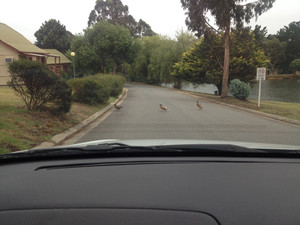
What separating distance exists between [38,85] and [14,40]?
27.1 m

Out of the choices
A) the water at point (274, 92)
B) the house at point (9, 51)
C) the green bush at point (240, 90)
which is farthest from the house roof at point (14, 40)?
the water at point (274, 92)

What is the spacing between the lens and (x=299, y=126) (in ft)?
33.6

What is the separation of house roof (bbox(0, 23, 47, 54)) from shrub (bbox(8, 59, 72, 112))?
73.4 ft

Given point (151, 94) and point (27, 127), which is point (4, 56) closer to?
point (151, 94)

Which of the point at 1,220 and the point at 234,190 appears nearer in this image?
the point at 1,220

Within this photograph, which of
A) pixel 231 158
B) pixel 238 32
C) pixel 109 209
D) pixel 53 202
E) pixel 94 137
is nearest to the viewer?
pixel 109 209

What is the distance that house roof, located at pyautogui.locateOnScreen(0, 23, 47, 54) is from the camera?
28.9 meters

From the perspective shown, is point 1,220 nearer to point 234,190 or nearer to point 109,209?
point 109,209

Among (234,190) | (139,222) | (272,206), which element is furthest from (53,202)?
(272,206)

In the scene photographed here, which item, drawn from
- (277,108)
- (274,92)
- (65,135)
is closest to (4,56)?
(65,135)

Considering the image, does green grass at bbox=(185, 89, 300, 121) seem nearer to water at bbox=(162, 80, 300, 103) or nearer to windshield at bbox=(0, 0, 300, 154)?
windshield at bbox=(0, 0, 300, 154)

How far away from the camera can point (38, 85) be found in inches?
342

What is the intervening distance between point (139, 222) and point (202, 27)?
23.7 meters

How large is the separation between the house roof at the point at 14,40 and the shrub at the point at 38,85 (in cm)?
2237
